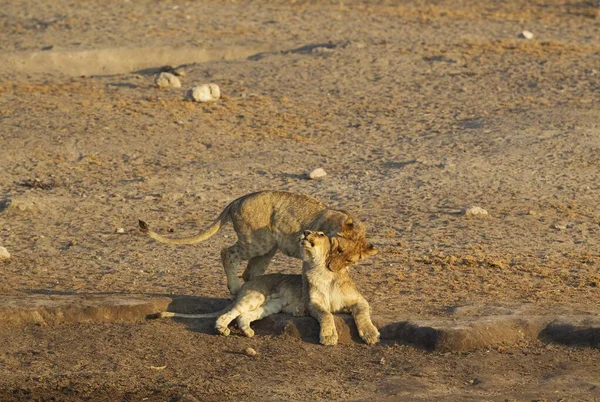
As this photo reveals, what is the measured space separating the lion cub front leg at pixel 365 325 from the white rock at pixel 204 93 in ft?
21.9

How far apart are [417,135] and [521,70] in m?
2.81

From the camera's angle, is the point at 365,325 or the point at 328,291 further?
the point at 328,291

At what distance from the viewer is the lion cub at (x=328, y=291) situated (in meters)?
7.02

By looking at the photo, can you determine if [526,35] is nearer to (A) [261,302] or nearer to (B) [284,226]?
(B) [284,226]

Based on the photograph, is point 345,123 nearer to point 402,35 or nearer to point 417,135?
point 417,135

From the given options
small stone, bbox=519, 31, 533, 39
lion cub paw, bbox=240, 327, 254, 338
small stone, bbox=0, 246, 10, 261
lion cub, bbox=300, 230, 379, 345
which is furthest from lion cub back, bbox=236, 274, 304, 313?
small stone, bbox=519, 31, 533, 39

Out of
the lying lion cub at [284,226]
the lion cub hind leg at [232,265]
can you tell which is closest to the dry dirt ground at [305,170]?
the lion cub hind leg at [232,265]

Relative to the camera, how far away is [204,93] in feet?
44.3

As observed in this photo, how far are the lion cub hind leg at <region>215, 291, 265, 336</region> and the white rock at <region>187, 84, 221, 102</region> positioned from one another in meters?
6.47

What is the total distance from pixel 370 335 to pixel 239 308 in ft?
2.42

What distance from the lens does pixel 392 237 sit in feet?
30.8

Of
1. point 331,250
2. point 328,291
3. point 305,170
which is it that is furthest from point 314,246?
point 305,170

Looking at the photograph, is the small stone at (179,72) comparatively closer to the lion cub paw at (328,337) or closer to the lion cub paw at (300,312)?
the lion cub paw at (300,312)

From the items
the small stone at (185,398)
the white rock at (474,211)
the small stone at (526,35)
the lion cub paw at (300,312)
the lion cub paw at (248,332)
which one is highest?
the small stone at (526,35)
